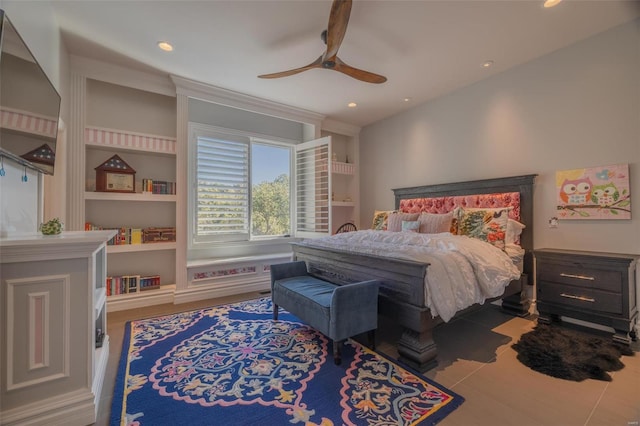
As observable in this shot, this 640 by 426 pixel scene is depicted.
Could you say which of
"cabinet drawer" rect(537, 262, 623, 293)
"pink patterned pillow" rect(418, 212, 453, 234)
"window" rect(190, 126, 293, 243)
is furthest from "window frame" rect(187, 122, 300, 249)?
"cabinet drawer" rect(537, 262, 623, 293)

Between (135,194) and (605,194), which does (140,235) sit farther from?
(605,194)

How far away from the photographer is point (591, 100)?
110 inches

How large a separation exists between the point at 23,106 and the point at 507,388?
3487mm

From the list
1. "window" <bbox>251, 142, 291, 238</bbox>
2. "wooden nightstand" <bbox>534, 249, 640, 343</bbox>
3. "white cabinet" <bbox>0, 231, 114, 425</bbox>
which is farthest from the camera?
"window" <bbox>251, 142, 291, 238</bbox>

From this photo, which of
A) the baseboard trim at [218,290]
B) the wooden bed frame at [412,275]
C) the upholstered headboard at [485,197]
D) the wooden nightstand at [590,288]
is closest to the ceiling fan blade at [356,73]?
the wooden bed frame at [412,275]

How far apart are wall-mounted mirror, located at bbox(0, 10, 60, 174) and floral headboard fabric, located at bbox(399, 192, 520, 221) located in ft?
13.8

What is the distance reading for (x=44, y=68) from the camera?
2.23 metres

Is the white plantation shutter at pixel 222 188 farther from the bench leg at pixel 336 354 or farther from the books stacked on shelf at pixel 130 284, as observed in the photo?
the bench leg at pixel 336 354

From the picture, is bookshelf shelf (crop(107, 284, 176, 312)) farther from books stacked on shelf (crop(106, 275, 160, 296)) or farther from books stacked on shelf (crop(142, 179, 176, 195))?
books stacked on shelf (crop(142, 179, 176, 195))

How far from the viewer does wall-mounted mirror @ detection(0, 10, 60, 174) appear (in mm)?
1429

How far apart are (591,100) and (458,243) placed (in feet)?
6.88

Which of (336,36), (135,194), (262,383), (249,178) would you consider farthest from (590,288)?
(135,194)

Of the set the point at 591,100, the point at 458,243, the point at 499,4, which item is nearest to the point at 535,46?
the point at 591,100

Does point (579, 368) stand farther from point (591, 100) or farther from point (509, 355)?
point (591, 100)
